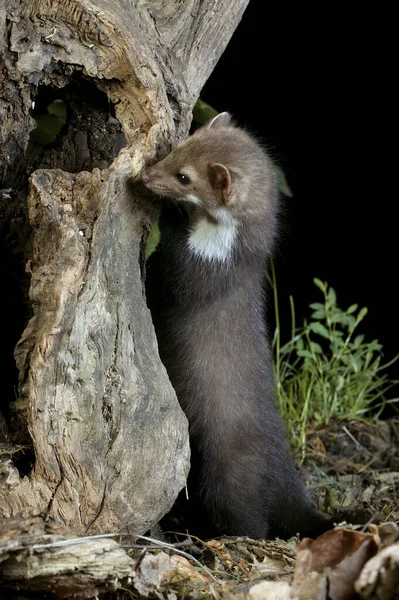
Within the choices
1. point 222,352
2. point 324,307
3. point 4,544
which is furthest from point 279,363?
point 4,544

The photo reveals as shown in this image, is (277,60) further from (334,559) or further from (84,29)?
(334,559)

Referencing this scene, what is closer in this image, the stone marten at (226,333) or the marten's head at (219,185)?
the marten's head at (219,185)

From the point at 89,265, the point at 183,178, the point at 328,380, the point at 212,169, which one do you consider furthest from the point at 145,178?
the point at 328,380

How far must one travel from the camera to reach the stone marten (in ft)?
13.3

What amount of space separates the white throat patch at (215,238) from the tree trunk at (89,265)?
310mm

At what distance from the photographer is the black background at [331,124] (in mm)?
5934

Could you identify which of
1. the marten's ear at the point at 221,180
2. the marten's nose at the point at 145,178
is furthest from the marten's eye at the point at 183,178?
the marten's nose at the point at 145,178

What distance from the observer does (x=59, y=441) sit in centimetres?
332

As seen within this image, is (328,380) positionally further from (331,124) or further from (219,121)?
(219,121)

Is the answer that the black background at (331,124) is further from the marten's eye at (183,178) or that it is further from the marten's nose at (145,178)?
the marten's nose at (145,178)

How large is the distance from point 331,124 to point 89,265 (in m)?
3.22

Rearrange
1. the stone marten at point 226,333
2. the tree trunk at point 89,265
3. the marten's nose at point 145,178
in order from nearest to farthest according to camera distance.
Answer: the tree trunk at point 89,265 < the marten's nose at point 145,178 < the stone marten at point 226,333

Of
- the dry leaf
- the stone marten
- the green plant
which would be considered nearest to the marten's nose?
the stone marten

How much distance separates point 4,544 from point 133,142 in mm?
1683
